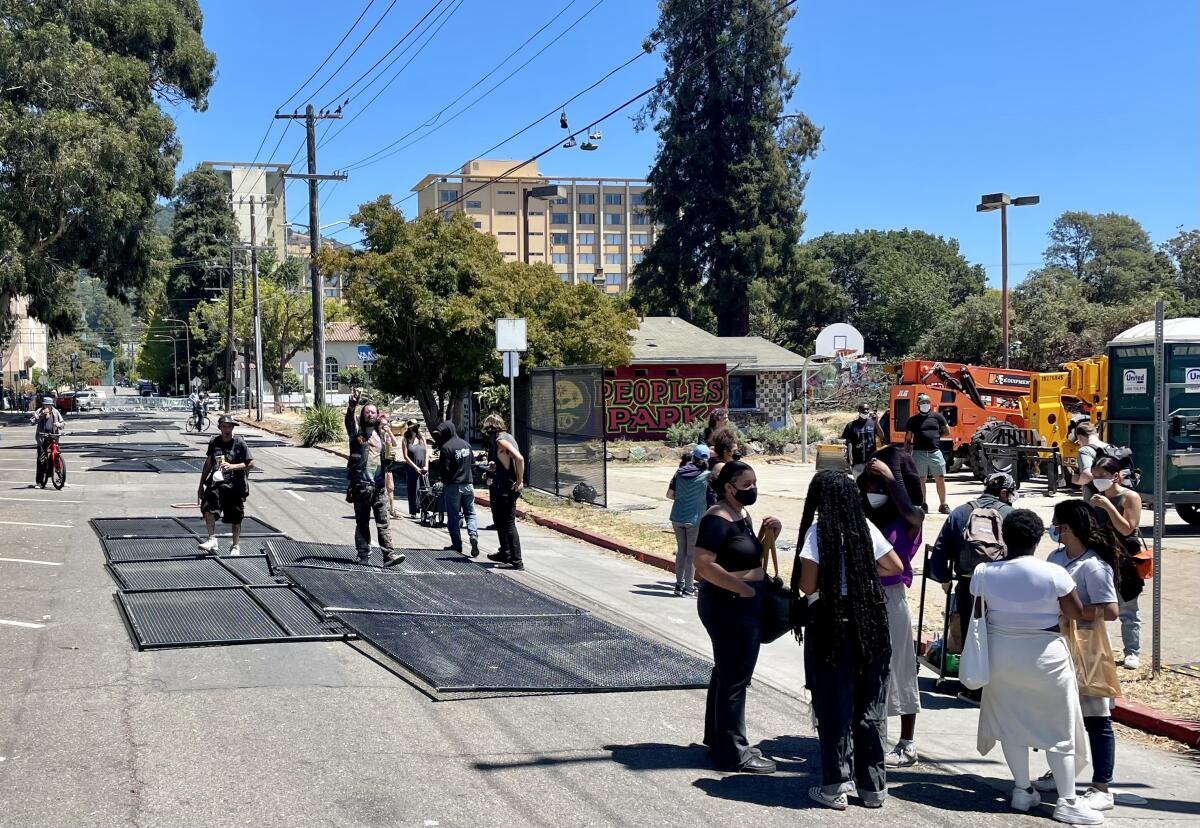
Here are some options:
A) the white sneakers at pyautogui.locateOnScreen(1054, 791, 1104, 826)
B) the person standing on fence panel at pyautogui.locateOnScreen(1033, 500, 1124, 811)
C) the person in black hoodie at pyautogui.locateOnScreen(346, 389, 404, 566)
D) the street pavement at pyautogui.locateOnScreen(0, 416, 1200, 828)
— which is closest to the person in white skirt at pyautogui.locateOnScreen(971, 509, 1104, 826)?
the white sneakers at pyautogui.locateOnScreen(1054, 791, 1104, 826)

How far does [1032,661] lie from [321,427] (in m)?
34.2

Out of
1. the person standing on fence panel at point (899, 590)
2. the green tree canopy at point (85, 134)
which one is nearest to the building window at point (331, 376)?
the green tree canopy at point (85, 134)

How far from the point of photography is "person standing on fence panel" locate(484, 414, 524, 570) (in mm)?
13031

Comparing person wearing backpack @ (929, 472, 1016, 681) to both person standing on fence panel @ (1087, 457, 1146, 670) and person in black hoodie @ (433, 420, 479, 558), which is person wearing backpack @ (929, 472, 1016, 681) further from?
person in black hoodie @ (433, 420, 479, 558)

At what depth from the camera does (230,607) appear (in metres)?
10.3

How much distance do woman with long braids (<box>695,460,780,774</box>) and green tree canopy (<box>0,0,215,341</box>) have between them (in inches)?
1335

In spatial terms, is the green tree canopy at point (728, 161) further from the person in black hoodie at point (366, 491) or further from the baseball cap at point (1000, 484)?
the baseball cap at point (1000, 484)

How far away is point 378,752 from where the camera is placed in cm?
653

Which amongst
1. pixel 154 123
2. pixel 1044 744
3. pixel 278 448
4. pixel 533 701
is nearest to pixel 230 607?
pixel 533 701

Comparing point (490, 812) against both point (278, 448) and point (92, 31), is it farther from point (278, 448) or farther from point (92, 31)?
point (92, 31)

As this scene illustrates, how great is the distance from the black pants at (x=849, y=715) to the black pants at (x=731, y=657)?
0.41 metres

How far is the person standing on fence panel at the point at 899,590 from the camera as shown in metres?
6.31

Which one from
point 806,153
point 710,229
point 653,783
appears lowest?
point 653,783

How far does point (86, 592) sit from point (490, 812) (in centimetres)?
710
